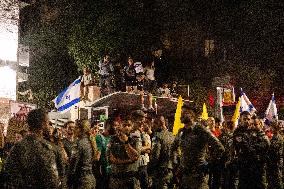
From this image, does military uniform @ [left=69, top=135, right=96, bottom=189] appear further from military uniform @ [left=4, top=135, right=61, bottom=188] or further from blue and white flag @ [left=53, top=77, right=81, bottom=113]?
blue and white flag @ [left=53, top=77, right=81, bottom=113]

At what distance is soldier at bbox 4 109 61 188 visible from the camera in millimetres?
5996

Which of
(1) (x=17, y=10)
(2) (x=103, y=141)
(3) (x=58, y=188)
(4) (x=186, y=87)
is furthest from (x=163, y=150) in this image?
(4) (x=186, y=87)

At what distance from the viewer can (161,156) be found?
10.3 m

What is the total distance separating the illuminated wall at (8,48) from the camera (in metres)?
16.0

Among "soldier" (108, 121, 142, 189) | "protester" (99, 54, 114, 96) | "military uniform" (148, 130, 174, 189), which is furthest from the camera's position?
"protester" (99, 54, 114, 96)

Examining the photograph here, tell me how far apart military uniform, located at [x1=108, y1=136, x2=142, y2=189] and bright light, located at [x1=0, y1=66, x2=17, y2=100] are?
27.6 ft

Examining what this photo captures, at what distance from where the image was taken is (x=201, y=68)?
106 ft

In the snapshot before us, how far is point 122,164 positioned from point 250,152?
2797 millimetres

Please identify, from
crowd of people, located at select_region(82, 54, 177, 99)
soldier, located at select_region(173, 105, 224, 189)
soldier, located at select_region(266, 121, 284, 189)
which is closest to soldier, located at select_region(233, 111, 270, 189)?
soldier, located at select_region(173, 105, 224, 189)

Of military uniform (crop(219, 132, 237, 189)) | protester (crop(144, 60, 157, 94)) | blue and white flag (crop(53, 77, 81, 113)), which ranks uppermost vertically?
protester (crop(144, 60, 157, 94))

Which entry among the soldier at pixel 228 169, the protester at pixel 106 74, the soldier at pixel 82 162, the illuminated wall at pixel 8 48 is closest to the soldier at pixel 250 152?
the soldier at pixel 228 169

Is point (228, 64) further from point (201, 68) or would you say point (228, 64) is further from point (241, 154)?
point (241, 154)

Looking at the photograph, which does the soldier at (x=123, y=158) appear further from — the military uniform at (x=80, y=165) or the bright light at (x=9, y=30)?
the bright light at (x=9, y=30)

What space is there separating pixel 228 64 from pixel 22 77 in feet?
59.0
